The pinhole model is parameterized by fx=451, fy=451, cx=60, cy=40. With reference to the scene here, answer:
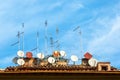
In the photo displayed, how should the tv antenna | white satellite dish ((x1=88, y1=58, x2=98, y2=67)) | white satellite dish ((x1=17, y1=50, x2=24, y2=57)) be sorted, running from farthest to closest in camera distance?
1. white satellite dish ((x1=17, y1=50, x2=24, y2=57))
2. the tv antenna
3. white satellite dish ((x1=88, y1=58, x2=98, y2=67))

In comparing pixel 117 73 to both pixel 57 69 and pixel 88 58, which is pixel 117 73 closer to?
pixel 57 69

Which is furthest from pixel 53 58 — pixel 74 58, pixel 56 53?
pixel 56 53

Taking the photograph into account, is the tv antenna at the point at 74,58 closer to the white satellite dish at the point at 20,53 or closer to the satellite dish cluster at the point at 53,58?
the satellite dish cluster at the point at 53,58

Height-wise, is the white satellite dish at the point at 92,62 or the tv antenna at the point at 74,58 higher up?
the tv antenna at the point at 74,58

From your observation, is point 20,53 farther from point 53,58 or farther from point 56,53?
point 56,53

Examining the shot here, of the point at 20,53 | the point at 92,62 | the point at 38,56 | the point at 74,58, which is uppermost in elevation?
the point at 20,53

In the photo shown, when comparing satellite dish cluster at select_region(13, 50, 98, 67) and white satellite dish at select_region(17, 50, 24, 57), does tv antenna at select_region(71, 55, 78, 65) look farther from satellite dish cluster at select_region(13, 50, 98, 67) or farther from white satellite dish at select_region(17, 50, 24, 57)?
white satellite dish at select_region(17, 50, 24, 57)

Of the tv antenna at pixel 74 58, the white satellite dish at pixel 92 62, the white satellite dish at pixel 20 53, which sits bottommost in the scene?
the white satellite dish at pixel 92 62

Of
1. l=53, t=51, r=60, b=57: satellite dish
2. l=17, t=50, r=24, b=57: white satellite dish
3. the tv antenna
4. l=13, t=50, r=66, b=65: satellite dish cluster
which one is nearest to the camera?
l=13, t=50, r=66, b=65: satellite dish cluster

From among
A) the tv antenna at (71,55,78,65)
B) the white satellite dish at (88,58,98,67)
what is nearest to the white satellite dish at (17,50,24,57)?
the tv antenna at (71,55,78,65)

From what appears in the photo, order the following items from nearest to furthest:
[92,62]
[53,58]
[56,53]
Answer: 1. [92,62]
2. [53,58]
3. [56,53]

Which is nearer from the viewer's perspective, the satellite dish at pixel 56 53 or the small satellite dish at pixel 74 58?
the small satellite dish at pixel 74 58

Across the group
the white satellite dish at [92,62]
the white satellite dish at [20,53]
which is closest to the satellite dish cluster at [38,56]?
the white satellite dish at [20,53]

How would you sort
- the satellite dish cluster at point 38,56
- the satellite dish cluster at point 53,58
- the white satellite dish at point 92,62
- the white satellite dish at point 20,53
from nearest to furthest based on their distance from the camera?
the white satellite dish at point 92,62
the satellite dish cluster at point 53,58
the satellite dish cluster at point 38,56
the white satellite dish at point 20,53
